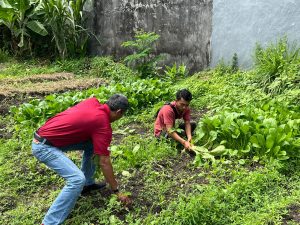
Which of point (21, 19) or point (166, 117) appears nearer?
point (166, 117)

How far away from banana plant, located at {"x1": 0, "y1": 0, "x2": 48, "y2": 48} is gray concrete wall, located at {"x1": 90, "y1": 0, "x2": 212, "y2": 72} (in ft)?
5.70

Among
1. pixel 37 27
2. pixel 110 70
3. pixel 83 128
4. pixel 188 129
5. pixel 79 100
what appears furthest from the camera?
pixel 37 27

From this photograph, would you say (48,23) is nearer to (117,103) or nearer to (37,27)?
(37,27)

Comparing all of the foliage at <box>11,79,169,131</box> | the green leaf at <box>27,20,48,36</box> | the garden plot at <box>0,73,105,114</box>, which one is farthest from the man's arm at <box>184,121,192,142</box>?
the green leaf at <box>27,20,48,36</box>

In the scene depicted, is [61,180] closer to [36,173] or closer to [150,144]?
[36,173]

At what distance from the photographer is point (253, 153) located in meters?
5.24

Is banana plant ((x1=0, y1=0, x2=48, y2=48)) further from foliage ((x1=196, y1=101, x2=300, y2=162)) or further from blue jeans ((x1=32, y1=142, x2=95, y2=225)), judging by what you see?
blue jeans ((x1=32, y1=142, x2=95, y2=225))

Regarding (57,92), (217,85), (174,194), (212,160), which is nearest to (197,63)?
(217,85)

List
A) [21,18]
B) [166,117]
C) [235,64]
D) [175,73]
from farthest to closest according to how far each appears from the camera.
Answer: [21,18] < [175,73] < [235,64] < [166,117]

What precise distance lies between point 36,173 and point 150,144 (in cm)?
156

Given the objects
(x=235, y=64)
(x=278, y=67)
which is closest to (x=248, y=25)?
(x=235, y=64)

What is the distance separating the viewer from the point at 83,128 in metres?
3.96

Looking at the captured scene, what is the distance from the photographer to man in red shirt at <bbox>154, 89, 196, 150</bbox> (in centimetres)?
554

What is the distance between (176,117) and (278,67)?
261cm
